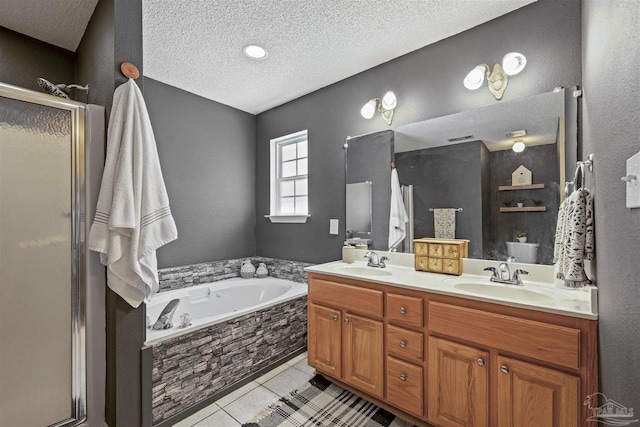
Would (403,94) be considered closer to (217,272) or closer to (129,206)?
(129,206)

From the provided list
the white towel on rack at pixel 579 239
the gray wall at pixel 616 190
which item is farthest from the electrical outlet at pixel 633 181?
the white towel on rack at pixel 579 239

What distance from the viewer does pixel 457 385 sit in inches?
56.2

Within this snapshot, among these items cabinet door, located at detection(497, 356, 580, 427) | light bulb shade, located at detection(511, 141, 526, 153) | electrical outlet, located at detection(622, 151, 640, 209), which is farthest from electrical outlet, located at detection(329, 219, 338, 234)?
electrical outlet, located at detection(622, 151, 640, 209)

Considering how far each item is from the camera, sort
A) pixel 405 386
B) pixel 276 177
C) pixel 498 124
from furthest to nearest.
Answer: pixel 276 177 → pixel 498 124 → pixel 405 386

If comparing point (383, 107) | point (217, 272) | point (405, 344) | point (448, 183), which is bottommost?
point (405, 344)

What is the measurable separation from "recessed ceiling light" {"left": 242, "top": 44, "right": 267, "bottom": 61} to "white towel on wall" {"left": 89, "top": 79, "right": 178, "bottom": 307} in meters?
1.03

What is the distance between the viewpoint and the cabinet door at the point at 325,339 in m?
1.96

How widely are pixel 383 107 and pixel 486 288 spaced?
63.0 inches

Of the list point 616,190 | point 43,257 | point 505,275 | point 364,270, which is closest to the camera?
point 616,190

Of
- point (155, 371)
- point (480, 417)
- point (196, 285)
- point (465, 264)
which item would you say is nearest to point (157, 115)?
point (196, 285)

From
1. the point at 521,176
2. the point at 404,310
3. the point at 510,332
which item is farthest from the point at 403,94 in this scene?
the point at 510,332

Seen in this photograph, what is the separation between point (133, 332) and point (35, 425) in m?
0.56

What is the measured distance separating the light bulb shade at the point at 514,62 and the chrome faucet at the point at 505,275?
1.23m

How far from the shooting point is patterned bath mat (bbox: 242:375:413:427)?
1.69 m
